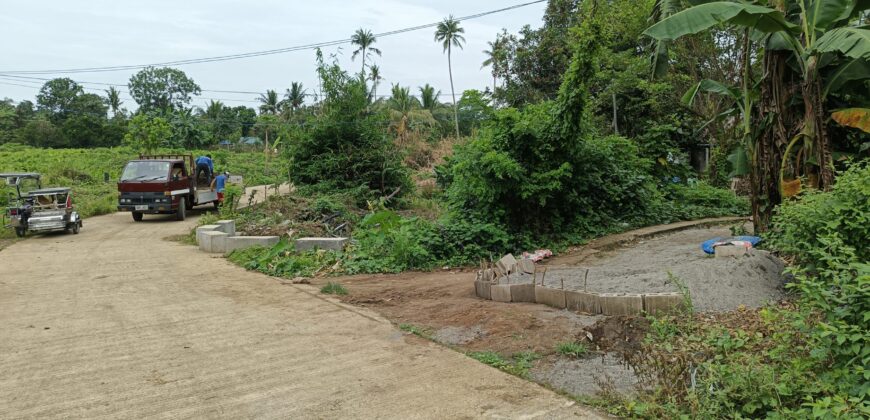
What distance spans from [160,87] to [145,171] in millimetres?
75952

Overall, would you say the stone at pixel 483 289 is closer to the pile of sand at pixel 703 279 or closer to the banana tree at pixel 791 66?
the pile of sand at pixel 703 279

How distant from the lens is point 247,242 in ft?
41.4

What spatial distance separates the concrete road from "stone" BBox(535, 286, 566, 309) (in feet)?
6.22

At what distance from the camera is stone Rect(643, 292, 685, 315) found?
6176 millimetres

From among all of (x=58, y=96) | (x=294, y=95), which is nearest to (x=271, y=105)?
(x=294, y=95)

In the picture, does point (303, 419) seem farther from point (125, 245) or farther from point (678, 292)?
point (125, 245)

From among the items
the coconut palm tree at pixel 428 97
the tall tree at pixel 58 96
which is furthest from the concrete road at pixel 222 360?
the tall tree at pixel 58 96

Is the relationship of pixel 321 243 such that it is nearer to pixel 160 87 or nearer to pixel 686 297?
pixel 686 297

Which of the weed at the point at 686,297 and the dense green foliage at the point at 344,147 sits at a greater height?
the dense green foliage at the point at 344,147

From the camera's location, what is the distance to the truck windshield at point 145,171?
18141 millimetres

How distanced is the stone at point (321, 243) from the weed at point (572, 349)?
6890mm

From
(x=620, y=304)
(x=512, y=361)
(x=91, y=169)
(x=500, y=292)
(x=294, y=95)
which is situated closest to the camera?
(x=512, y=361)

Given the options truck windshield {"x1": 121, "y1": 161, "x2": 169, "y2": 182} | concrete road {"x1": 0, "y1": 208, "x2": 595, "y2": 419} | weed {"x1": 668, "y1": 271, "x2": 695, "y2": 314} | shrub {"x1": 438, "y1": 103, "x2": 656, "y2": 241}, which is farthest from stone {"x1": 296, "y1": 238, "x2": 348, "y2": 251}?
truck windshield {"x1": 121, "y1": 161, "x2": 169, "y2": 182}

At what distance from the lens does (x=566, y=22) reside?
29.6 m
